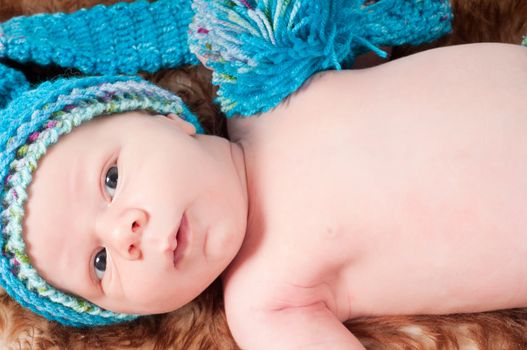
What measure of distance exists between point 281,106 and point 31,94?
460 millimetres

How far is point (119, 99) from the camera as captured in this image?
1126 mm

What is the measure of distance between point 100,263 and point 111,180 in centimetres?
15

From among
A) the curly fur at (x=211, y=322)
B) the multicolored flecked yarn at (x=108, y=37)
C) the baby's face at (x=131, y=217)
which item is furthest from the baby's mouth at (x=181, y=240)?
the multicolored flecked yarn at (x=108, y=37)

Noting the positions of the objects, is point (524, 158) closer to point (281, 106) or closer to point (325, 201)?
point (325, 201)

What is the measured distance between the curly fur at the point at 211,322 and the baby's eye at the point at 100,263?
19cm

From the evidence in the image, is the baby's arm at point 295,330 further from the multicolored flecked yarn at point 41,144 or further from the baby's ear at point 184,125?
the baby's ear at point 184,125

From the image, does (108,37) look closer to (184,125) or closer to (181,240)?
(184,125)

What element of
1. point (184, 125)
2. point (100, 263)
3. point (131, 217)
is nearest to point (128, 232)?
point (131, 217)

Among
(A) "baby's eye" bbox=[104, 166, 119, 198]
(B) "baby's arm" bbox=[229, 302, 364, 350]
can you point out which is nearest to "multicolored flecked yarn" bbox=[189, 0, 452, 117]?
(A) "baby's eye" bbox=[104, 166, 119, 198]

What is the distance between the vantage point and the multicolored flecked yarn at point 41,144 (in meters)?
1.00

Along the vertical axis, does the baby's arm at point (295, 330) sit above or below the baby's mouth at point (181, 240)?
below

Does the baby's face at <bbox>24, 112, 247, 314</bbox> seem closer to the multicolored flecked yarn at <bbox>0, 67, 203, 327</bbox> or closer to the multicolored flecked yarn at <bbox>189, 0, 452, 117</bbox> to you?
the multicolored flecked yarn at <bbox>0, 67, 203, 327</bbox>

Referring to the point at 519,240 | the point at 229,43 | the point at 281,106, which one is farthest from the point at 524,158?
the point at 229,43

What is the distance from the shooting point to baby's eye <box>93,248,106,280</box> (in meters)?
1.06
